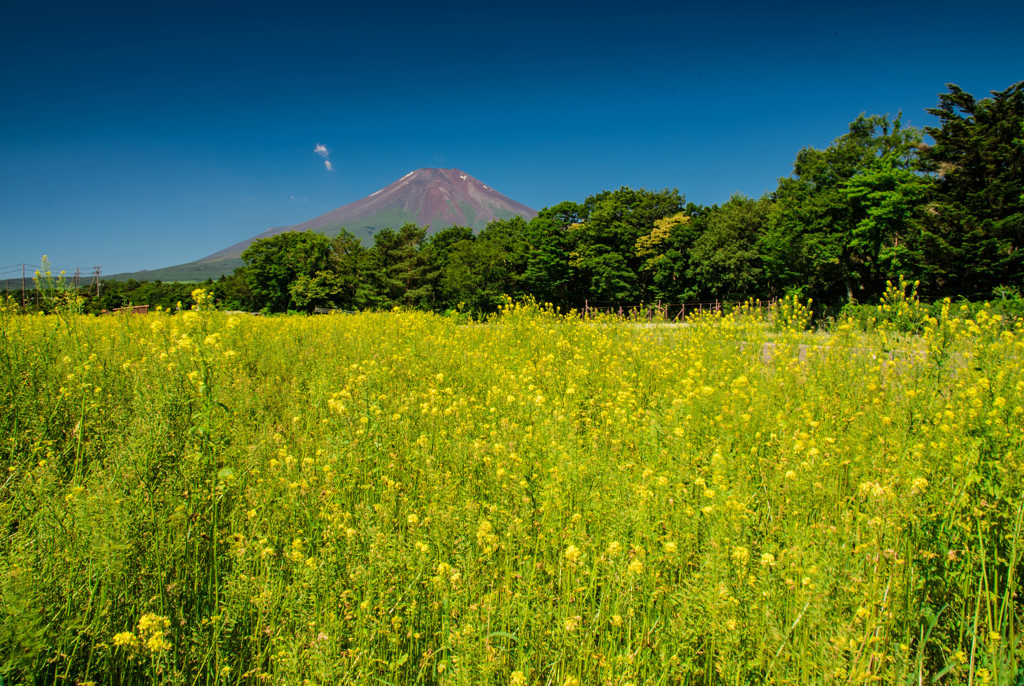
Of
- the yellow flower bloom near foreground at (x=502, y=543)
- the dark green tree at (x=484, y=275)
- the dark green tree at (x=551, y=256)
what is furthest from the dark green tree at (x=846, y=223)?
the yellow flower bloom near foreground at (x=502, y=543)

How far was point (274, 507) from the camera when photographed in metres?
2.60

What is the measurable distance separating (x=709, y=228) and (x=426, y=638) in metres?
47.7

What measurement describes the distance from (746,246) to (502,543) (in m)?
45.6

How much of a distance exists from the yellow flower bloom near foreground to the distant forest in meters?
11.4

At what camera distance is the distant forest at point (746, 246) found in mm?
20781

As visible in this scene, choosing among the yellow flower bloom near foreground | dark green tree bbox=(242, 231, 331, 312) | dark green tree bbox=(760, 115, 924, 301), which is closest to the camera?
the yellow flower bloom near foreground

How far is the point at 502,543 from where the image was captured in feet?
7.16

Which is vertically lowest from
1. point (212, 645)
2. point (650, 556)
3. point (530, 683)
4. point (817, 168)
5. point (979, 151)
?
point (530, 683)

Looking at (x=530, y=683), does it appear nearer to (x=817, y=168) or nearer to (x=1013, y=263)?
(x=1013, y=263)

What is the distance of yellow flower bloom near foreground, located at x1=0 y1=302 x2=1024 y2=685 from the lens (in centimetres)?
163

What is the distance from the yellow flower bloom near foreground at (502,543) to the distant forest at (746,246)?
11.4 m

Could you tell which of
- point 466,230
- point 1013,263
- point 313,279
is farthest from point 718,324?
point 466,230

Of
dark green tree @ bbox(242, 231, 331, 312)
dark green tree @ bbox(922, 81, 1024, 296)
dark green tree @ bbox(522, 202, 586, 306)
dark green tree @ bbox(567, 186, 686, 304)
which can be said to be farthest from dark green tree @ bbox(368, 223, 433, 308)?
dark green tree @ bbox(922, 81, 1024, 296)

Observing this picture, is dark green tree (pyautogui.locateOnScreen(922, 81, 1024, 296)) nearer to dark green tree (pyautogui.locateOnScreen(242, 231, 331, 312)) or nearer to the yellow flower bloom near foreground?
the yellow flower bloom near foreground
